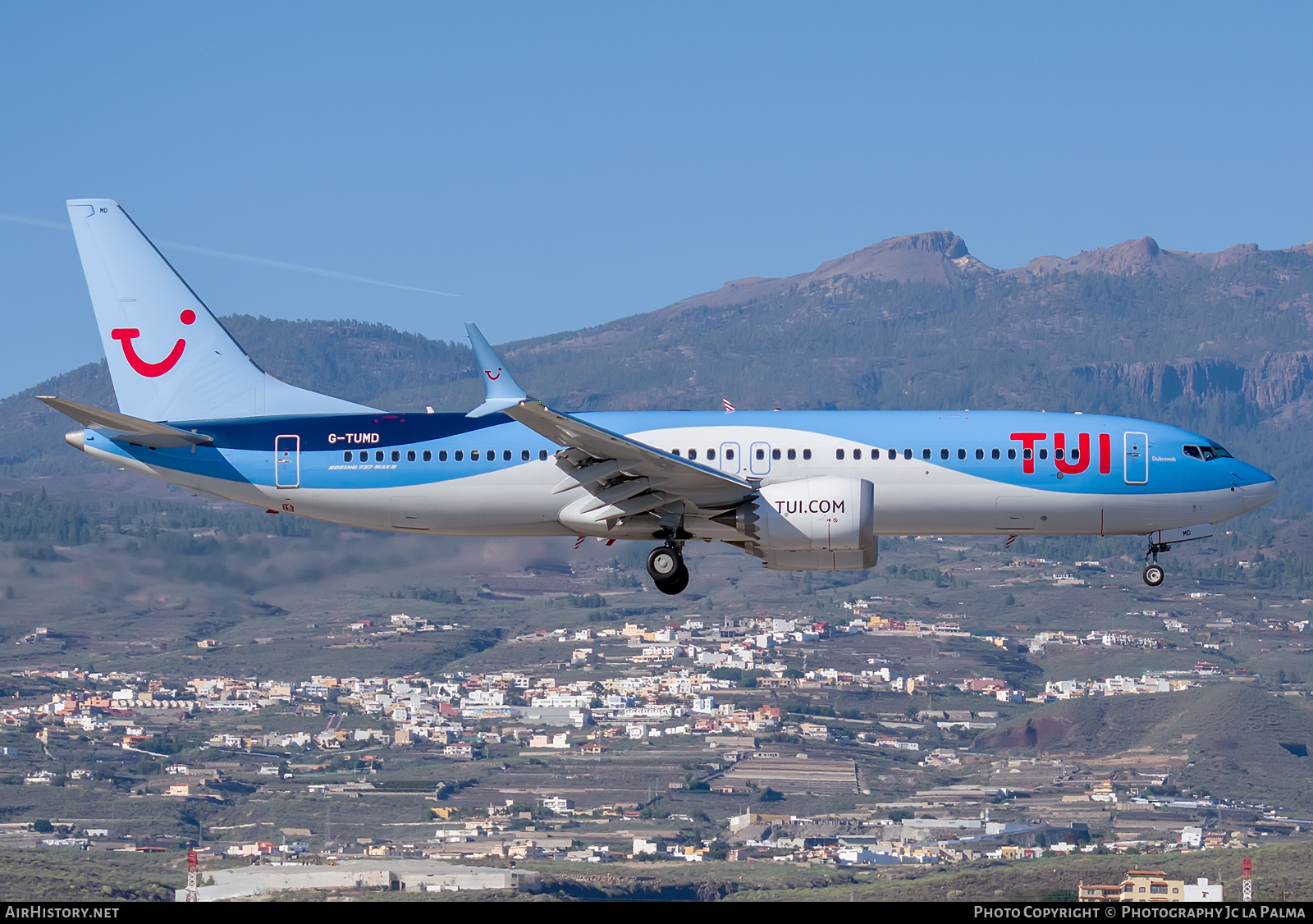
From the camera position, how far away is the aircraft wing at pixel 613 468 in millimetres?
41938

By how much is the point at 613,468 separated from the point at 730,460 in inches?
137

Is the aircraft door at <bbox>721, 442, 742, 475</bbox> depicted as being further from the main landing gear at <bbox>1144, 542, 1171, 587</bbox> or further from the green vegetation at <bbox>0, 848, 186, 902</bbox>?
the green vegetation at <bbox>0, 848, 186, 902</bbox>

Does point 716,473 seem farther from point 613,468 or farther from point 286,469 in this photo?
point 286,469

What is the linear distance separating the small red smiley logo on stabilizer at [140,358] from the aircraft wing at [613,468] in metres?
10.3

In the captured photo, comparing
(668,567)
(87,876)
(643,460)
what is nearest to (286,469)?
(643,460)

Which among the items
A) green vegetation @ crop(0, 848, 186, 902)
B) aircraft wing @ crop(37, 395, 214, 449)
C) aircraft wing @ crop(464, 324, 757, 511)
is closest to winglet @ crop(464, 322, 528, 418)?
aircraft wing @ crop(464, 324, 757, 511)

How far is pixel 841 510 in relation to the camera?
144ft

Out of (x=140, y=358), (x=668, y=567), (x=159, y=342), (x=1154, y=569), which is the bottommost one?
(x=1154, y=569)

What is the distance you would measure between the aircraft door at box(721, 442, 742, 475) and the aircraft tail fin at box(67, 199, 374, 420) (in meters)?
10.9

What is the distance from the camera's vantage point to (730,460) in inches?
1780

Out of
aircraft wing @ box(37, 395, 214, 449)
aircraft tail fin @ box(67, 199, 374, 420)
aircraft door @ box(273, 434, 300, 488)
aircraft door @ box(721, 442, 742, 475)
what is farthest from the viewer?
aircraft tail fin @ box(67, 199, 374, 420)

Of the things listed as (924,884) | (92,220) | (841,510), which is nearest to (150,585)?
(924,884)

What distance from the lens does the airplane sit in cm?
4434

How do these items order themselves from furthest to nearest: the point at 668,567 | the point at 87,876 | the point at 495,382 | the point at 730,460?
the point at 87,876 → the point at 668,567 → the point at 730,460 → the point at 495,382
